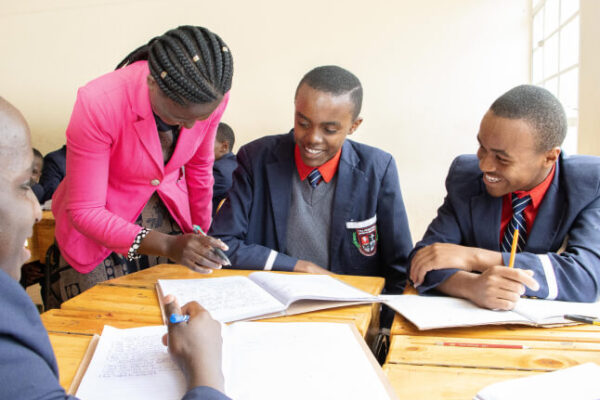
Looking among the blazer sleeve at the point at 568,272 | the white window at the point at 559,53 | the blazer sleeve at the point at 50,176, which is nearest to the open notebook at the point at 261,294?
the blazer sleeve at the point at 568,272

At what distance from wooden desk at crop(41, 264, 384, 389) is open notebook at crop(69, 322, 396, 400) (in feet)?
0.16

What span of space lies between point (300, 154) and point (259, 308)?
0.80 metres

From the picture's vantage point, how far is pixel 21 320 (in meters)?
0.47

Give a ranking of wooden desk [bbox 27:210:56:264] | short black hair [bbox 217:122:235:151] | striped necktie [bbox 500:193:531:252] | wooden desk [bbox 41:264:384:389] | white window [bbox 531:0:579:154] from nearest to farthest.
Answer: wooden desk [bbox 41:264:384:389] → striped necktie [bbox 500:193:531:252] → white window [bbox 531:0:579:154] → wooden desk [bbox 27:210:56:264] → short black hair [bbox 217:122:235:151]

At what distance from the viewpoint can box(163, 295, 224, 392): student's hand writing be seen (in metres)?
0.65

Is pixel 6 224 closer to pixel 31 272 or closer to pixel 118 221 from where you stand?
pixel 118 221

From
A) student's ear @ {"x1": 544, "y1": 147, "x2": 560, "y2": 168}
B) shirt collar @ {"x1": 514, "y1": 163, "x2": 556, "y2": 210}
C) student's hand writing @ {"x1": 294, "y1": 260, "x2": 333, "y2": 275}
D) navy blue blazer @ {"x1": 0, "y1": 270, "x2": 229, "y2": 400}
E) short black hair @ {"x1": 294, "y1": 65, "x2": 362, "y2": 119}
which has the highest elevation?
short black hair @ {"x1": 294, "y1": 65, "x2": 362, "y2": 119}

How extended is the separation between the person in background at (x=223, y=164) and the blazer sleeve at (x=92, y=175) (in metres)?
1.57

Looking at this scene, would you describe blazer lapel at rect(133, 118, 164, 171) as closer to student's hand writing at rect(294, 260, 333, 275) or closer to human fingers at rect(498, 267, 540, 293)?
student's hand writing at rect(294, 260, 333, 275)

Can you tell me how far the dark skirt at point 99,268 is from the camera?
1.53 metres

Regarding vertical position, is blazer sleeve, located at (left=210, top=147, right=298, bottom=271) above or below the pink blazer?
below

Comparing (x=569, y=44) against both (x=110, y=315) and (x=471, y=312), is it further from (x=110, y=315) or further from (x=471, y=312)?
(x=110, y=315)

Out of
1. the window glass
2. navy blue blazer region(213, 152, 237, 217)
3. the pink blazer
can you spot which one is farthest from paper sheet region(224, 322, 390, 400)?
navy blue blazer region(213, 152, 237, 217)

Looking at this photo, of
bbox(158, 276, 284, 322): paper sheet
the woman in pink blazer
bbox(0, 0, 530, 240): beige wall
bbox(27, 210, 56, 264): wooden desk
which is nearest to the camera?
bbox(158, 276, 284, 322): paper sheet
